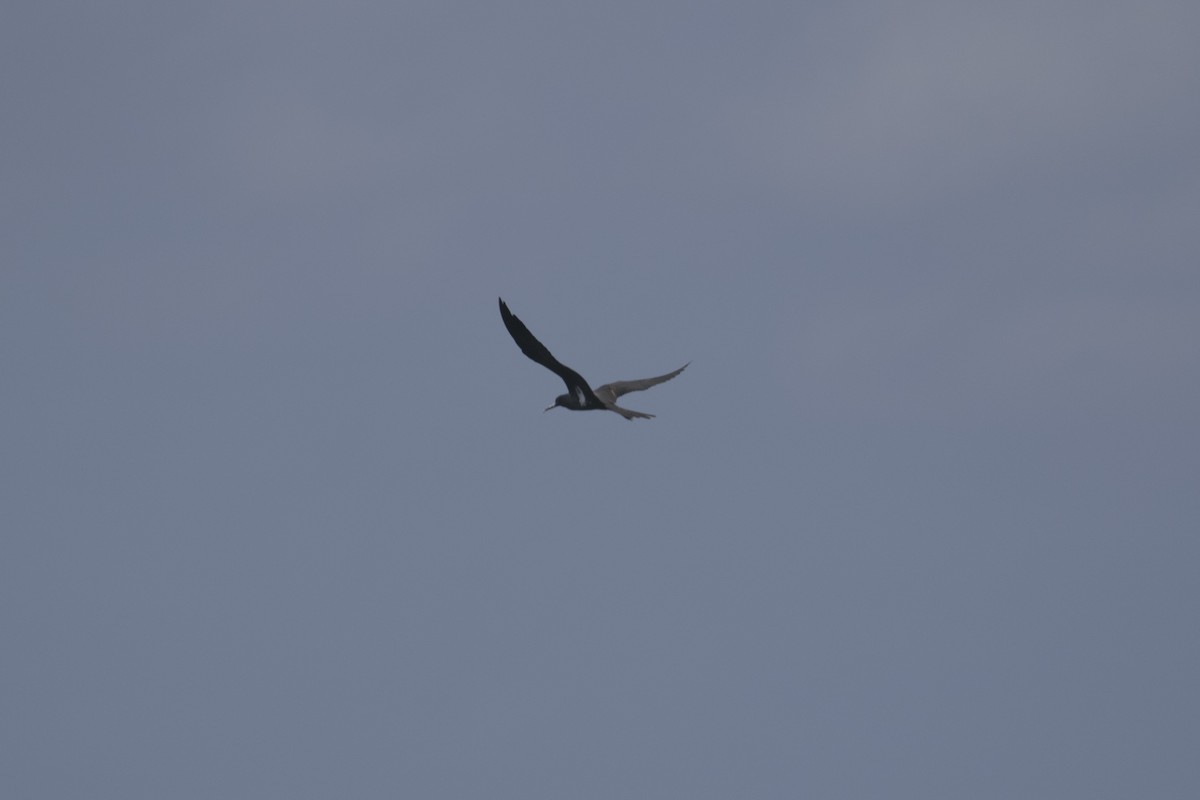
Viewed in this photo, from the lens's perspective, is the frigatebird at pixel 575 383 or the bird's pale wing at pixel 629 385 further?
the bird's pale wing at pixel 629 385

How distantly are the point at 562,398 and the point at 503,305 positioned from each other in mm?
4399

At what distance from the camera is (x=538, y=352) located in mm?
38438

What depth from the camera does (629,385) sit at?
141ft

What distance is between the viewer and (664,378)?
42938 millimetres

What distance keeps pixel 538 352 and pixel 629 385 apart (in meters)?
5.03

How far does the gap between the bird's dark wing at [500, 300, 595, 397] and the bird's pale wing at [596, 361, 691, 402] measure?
2.10 metres

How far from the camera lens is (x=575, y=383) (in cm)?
3994

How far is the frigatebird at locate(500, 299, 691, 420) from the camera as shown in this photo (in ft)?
124

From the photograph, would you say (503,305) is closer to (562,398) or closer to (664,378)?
(562,398)

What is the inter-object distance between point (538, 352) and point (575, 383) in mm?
1839

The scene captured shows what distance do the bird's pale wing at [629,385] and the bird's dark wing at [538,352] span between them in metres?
2.10

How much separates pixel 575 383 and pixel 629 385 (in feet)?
10.8

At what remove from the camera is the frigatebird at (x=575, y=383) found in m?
37.8

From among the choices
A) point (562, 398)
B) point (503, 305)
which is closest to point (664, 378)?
point (562, 398)
